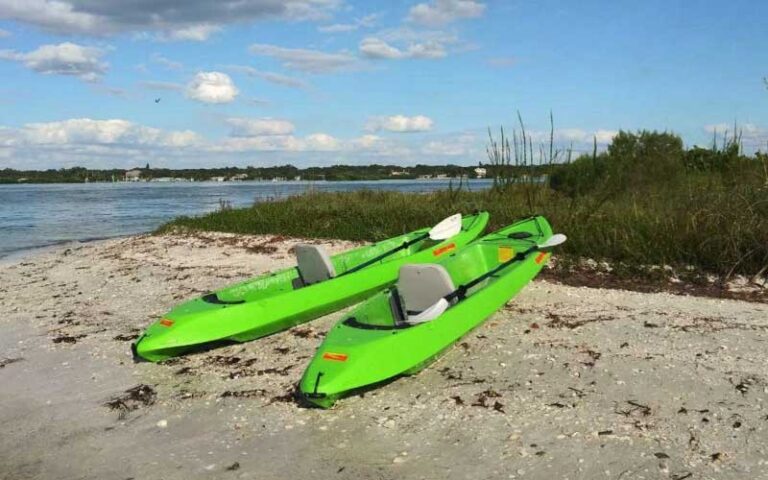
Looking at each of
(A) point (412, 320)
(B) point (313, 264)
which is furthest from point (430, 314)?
(B) point (313, 264)

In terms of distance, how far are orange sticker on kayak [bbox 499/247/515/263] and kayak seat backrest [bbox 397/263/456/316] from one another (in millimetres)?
2202

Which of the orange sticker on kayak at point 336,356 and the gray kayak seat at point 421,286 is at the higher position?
the gray kayak seat at point 421,286

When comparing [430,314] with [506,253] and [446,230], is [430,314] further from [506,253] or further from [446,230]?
[446,230]

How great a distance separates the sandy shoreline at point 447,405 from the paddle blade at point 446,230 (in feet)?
7.03

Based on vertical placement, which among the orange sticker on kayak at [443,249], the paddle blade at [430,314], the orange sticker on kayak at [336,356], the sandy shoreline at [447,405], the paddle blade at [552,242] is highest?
the paddle blade at [552,242]

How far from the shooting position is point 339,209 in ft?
51.7

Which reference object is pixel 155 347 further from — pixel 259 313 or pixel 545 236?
pixel 545 236

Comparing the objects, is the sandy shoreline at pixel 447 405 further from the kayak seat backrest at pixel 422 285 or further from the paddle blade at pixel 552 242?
the paddle blade at pixel 552 242

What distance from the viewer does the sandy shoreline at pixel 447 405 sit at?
4.04m

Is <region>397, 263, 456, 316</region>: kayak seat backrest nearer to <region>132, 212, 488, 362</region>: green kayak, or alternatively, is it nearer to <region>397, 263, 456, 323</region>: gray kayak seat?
<region>397, 263, 456, 323</region>: gray kayak seat

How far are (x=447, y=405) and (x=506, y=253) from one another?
3672mm

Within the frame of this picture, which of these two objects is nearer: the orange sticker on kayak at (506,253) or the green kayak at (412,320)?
the green kayak at (412,320)

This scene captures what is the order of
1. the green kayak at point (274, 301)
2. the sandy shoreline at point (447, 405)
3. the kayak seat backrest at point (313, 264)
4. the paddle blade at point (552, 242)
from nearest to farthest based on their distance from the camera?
the sandy shoreline at point (447, 405)
the green kayak at point (274, 301)
the kayak seat backrest at point (313, 264)
the paddle blade at point (552, 242)

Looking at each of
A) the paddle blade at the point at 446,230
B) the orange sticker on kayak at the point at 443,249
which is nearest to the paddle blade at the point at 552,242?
the orange sticker on kayak at the point at 443,249
